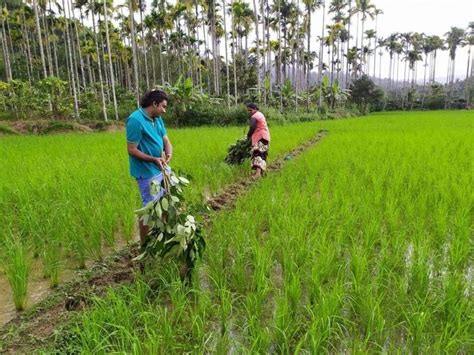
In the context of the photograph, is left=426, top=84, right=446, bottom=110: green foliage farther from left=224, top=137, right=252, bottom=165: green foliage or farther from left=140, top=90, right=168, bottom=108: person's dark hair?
left=140, top=90, right=168, bottom=108: person's dark hair

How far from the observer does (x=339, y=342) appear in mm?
1940

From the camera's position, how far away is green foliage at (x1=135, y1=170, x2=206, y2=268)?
231cm

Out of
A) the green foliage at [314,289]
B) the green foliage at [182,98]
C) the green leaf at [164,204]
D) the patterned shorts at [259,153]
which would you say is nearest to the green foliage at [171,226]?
the green leaf at [164,204]

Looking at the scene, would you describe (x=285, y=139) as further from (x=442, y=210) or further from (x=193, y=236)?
(x=193, y=236)

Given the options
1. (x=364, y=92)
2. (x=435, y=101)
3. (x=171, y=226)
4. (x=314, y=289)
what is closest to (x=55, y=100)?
(x=171, y=226)

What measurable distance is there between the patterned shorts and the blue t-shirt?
3.18 metres

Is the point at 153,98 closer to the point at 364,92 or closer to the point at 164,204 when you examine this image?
the point at 164,204

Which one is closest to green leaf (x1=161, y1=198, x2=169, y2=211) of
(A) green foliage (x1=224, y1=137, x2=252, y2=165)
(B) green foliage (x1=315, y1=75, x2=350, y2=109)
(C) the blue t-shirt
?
(C) the blue t-shirt

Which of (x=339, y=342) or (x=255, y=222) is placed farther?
(x=255, y=222)

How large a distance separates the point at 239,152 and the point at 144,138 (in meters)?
3.92

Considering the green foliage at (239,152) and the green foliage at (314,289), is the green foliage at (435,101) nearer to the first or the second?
the green foliage at (239,152)

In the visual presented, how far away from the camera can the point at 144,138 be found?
110 inches

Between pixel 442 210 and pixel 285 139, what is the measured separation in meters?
6.88

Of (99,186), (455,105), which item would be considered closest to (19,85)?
(99,186)
